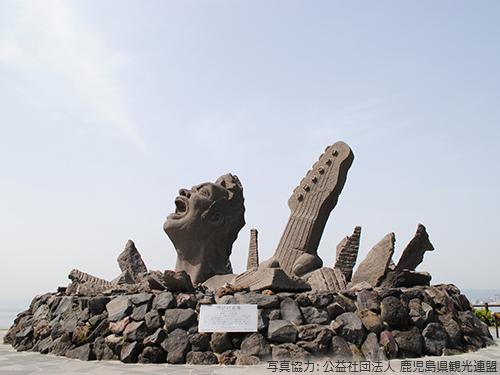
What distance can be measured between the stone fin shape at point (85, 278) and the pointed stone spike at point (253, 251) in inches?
116

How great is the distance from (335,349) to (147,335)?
2036 mm

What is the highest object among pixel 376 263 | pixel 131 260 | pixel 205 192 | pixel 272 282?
pixel 205 192

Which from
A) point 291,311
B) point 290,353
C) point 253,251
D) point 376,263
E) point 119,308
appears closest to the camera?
point 290,353

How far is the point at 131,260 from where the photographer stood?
7.90 meters

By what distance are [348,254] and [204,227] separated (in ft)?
7.84

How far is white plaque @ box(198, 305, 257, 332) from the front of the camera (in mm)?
4566

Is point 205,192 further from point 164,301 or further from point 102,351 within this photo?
point 102,351

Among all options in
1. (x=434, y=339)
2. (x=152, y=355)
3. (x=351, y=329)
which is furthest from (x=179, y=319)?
(x=434, y=339)

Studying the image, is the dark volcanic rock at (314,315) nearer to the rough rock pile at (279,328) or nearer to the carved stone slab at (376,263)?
the rough rock pile at (279,328)

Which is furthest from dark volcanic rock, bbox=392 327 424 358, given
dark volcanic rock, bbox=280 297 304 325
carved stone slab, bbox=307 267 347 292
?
dark volcanic rock, bbox=280 297 304 325

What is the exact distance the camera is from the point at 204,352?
451cm

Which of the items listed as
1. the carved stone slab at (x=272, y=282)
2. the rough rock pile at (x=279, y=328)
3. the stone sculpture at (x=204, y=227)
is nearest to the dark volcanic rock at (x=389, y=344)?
the rough rock pile at (x=279, y=328)

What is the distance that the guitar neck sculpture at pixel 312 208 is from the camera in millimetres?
7422

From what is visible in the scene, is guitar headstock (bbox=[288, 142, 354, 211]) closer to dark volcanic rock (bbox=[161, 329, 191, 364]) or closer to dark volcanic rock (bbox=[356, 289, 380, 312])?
dark volcanic rock (bbox=[356, 289, 380, 312])
